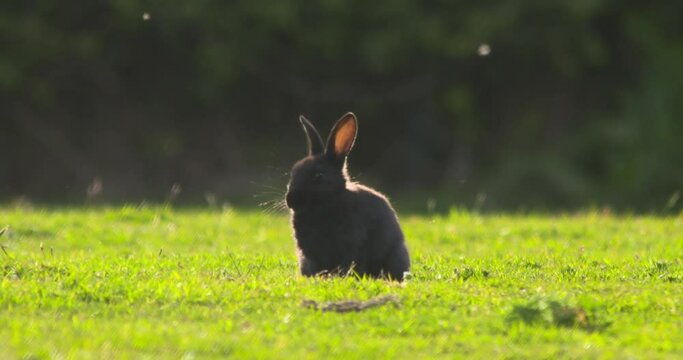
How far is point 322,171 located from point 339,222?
50cm

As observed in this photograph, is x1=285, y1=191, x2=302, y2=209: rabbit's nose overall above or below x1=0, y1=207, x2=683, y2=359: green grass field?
above

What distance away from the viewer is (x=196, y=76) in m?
25.0

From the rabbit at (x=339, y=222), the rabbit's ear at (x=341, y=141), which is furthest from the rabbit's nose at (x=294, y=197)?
the rabbit's ear at (x=341, y=141)

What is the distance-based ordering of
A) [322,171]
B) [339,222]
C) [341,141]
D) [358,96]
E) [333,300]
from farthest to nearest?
[358,96] < [341,141] < [322,171] < [339,222] < [333,300]

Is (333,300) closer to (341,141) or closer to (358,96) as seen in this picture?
(341,141)

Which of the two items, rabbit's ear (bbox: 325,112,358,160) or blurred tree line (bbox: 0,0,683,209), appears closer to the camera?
rabbit's ear (bbox: 325,112,358,160)

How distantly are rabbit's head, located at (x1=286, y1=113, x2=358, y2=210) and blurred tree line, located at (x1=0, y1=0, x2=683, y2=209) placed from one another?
42.7ft

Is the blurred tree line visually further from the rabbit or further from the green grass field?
the rabbit

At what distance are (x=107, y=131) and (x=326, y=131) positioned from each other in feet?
17.1

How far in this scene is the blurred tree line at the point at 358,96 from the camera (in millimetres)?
22328

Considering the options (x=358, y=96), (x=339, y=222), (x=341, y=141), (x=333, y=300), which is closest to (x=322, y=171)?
(x=341, y=141)

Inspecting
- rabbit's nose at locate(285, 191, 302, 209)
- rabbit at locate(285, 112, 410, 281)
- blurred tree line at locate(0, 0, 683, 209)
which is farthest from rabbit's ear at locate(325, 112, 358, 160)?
blurred tree line at locate(0, 0, 683, 209)

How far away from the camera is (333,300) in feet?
25.4

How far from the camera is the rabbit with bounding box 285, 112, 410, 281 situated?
893 centimetres
